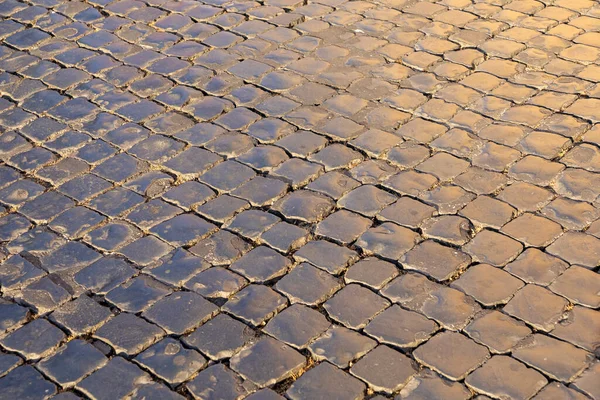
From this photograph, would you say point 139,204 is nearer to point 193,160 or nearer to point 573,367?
point 193,160

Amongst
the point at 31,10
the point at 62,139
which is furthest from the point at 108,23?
the point at 62,139

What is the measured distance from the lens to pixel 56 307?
13.7 ft

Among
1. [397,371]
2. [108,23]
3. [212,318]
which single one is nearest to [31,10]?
[108,23]

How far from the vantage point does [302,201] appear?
15.7 ft

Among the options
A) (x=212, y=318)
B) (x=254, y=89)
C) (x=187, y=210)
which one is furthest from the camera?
(x=254, y=89)

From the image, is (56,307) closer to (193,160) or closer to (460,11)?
(193,160)

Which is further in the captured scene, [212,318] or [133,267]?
[133,267]

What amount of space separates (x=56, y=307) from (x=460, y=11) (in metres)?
3.92

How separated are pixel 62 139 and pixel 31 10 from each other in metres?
2.10

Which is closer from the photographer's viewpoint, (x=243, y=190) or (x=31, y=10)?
(x=243, y=190)

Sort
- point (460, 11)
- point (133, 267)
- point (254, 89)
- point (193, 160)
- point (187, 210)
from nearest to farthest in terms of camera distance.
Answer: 1. point (133, 267)
2. point (187, 210)
3. point (193, 160)
4. point (254, 89)
5. point (460, 11)

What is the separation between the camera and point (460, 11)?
259 inches

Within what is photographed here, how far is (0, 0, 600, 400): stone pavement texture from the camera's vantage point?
3.82m

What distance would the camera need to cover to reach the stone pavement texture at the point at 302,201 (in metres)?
3.82
